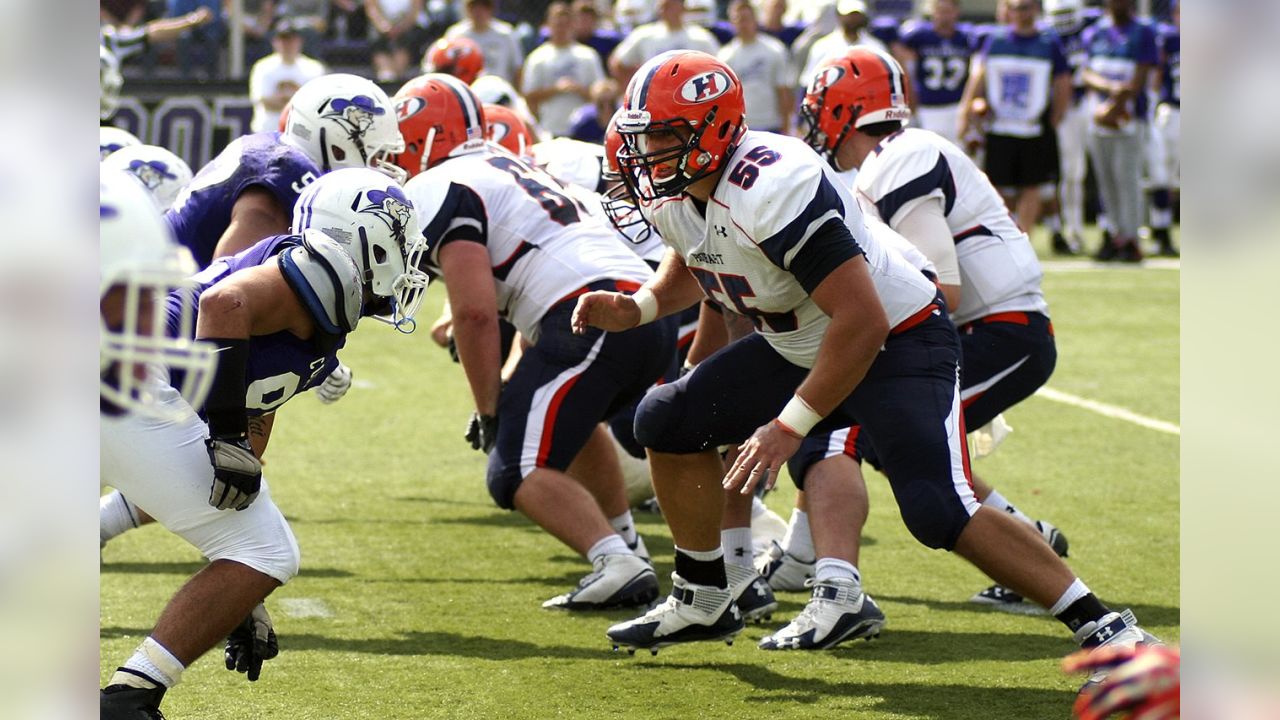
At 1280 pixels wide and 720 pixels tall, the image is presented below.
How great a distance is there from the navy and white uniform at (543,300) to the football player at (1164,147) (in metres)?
8.89

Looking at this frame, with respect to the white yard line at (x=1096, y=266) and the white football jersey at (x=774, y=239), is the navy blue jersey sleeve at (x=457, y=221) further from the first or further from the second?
the white yard line at (x=1096, y=266)

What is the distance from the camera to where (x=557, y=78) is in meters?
12.2

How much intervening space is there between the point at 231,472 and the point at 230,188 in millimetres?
1495

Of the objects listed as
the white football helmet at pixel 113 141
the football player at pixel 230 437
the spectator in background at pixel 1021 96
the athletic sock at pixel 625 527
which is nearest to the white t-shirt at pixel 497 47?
the spectator in background at pixel 1021 96

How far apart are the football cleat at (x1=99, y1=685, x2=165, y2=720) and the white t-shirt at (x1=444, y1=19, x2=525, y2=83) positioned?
376 inches

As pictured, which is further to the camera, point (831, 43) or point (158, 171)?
point (831, 43)

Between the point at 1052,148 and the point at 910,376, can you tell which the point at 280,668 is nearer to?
the point at 910,376

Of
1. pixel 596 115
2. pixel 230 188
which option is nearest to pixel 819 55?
pixel 596 115

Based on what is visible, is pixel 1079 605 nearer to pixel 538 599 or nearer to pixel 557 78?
pixel 538 599

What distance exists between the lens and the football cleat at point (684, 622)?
396 centimetres
